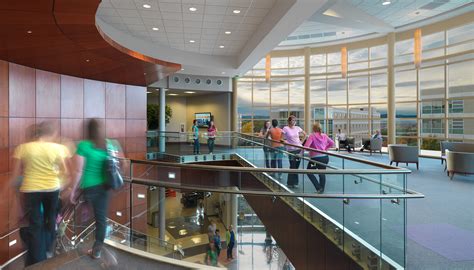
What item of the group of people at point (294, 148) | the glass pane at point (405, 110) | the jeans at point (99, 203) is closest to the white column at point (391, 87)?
the glass pane at point (405, 110)

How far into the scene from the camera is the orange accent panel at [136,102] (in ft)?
41.8

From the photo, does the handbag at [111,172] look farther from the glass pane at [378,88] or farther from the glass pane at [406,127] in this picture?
the glass pane at [378,88]

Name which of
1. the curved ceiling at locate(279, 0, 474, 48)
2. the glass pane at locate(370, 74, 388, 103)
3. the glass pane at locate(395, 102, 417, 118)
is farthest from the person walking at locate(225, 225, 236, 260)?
the glass pane at locate(370, 74, 388, 103)

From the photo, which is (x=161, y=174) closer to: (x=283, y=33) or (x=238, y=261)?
(x=238, y=261)

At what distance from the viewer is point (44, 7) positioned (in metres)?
4.01

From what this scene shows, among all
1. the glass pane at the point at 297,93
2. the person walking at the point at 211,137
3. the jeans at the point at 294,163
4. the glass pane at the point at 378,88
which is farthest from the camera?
the glass pane at the point at 297,93

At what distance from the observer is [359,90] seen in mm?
18484

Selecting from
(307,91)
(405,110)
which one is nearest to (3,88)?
(307,91)

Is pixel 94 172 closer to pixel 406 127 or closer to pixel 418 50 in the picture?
pixel 418 50

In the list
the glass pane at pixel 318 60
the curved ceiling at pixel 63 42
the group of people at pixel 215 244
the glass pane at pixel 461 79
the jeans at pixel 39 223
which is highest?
the glass pane at pixel 318 60

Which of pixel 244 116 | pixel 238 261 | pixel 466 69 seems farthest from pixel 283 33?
pixel 244 116

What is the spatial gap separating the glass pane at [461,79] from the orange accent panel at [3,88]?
1693 centimetres

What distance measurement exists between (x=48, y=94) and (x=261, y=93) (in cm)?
1415

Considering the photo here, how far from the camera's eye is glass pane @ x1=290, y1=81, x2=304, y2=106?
19.9m
